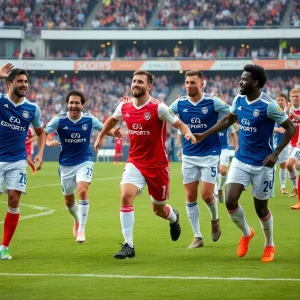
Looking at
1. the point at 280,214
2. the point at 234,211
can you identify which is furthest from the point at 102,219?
the point at 234,211

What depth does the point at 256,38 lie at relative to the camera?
62.2 metres

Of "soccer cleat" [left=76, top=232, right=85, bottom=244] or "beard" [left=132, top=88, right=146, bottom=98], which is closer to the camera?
"beard" [left=132, top=88, right=146, bottom=98]

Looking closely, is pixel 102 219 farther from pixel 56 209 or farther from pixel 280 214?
pixel 280 214

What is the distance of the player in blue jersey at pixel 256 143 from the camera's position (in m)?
9.75

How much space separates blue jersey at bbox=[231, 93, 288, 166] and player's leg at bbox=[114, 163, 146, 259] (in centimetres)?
137

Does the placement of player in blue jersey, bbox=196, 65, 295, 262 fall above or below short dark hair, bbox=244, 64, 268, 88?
below

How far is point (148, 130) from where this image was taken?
33.7 feet

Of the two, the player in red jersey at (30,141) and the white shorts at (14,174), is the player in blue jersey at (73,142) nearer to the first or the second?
the player in red jersey at (30,141)

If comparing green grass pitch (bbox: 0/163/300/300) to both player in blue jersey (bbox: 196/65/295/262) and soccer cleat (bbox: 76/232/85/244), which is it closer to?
soccer cleat (bbox: 76/232/85/244)

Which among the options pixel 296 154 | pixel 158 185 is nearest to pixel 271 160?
pixel 158 185

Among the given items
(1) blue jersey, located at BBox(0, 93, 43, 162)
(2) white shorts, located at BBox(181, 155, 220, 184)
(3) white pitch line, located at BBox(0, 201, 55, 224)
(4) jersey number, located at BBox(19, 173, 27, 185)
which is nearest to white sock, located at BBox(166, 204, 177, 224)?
(2) white shorts, located at BBox(181, 155, 220, 184)

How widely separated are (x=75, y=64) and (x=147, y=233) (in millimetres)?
51158

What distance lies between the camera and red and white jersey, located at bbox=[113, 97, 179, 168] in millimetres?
10250

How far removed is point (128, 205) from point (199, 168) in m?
1.93
